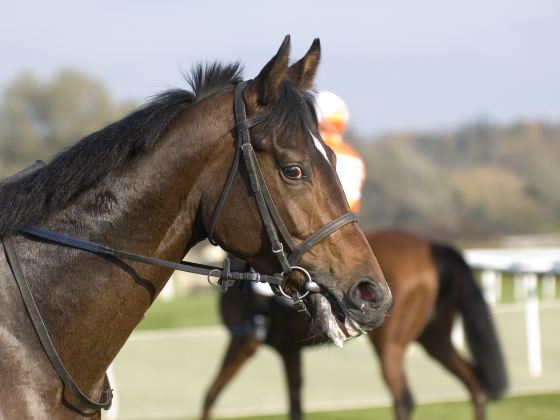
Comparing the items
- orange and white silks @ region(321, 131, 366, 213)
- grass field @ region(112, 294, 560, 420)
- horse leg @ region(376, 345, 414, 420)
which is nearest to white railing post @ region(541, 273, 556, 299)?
grass field @ region(112, 294, 560, 420)

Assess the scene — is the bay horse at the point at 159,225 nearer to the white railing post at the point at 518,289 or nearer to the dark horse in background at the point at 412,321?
the dark horse in background at the point at 412,321

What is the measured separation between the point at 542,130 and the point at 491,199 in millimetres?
9815

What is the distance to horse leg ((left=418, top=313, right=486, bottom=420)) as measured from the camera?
7.11 meters

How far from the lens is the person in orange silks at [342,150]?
233 inches

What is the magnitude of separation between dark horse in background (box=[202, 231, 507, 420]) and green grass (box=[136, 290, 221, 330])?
23.9 feet

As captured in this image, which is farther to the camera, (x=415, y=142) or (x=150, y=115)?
(x=415, y=142)

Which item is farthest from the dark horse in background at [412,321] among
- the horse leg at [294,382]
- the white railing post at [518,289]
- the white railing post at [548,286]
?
the white railing post at [548,286]

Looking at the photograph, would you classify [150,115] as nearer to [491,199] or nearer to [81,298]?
[81,298]

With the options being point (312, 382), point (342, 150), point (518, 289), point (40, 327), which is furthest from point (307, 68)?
point (518, 289)

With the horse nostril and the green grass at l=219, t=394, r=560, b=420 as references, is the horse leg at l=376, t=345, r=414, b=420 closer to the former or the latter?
the green grass at l=219, t=394, r=560, b=420

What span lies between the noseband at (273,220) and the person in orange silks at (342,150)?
2917mm

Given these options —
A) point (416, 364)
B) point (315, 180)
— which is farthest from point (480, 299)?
point (315, 180)

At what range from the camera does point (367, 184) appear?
105ft

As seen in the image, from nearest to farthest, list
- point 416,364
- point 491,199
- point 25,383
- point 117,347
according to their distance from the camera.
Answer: point 25,383 < point 117,347 < point 416,364 < point 491,199
